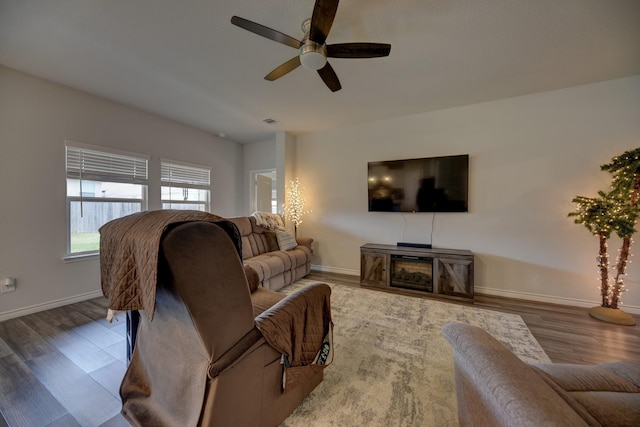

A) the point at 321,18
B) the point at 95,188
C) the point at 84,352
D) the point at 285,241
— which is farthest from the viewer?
the point at 285,241

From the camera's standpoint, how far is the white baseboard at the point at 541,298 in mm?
2588

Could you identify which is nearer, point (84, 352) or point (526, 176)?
point (84, 352)

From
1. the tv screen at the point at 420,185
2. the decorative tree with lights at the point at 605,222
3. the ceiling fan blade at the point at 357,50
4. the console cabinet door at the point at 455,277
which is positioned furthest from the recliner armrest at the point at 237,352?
the decorative tree with lights at the point at 605,222

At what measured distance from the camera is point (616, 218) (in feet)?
7.64

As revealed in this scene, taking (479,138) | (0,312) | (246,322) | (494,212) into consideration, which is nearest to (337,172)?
(479,138)

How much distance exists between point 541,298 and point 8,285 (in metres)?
6.25

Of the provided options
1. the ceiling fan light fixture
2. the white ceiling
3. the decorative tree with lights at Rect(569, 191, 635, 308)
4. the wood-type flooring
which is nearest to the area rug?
the wood-type flooring

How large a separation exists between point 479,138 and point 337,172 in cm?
224

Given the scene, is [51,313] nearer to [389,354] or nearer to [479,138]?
[389,354]

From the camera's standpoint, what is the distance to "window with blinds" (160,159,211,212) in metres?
3.98

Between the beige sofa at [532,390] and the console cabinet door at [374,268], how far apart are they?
2.47 m

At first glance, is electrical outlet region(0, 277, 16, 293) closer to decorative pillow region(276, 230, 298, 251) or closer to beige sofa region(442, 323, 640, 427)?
decorative pillow region(276, 230, 298, 251)

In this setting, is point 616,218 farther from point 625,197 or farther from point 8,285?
point 8,285

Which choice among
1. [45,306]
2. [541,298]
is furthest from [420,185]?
[45,306]
